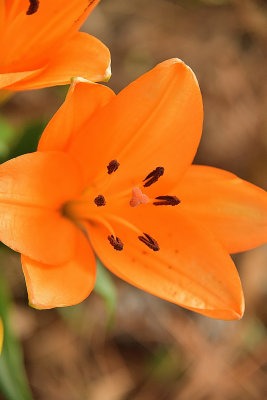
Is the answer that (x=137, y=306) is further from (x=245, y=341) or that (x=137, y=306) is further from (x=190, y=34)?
(x=190, y=34)

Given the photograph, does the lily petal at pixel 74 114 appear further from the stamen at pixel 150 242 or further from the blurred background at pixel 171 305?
the blurred background at pixel 171 305

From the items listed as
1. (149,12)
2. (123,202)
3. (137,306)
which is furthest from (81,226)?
(149,12)

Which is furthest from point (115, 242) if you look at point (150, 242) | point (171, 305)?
point (171, 305)

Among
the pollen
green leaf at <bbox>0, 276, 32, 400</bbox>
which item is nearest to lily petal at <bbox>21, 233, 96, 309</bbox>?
the pollen

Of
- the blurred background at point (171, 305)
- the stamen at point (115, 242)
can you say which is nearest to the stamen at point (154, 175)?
the stamen at point (115, 242)

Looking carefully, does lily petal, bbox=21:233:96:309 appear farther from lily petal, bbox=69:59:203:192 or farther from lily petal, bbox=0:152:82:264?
lily petal, bbox=69:59:203:192

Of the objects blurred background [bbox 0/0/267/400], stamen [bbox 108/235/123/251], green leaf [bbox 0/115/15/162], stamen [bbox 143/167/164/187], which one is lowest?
blurred background [bbox 0/0/267/400]

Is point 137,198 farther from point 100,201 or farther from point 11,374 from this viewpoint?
point 11,374
